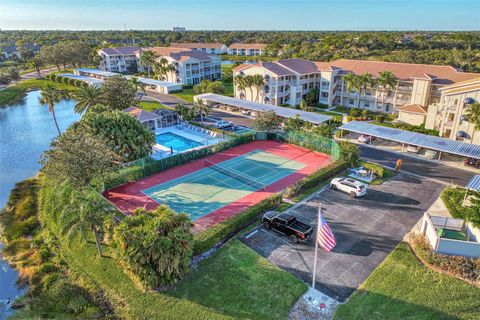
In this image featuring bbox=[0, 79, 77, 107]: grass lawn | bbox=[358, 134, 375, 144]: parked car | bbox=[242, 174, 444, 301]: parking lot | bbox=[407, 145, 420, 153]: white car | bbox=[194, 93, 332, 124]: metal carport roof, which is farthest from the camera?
bbox=[0, 79, 77, 107]: grass lawn

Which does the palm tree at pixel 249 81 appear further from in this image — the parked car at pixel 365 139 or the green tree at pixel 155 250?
the green tree at pixel 155 250

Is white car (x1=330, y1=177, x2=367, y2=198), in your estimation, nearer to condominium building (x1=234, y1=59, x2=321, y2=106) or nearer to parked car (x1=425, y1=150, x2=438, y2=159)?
parked car (x1=425, y1=150, x2=438, y2=159)

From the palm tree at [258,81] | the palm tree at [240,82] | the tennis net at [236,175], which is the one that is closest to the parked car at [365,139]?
the tennis net at [236,175]

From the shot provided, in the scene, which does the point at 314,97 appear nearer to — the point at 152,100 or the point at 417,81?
the point at 417,81

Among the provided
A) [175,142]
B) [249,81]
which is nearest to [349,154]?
[175,142]

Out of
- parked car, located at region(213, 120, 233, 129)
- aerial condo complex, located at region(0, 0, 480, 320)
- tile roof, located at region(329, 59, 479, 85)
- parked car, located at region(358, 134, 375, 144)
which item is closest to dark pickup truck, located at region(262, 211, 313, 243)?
aerial condo complex, located at region(0, 0, 480, 320)

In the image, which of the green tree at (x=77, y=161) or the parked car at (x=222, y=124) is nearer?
the green tree at (x=77, y=161)
